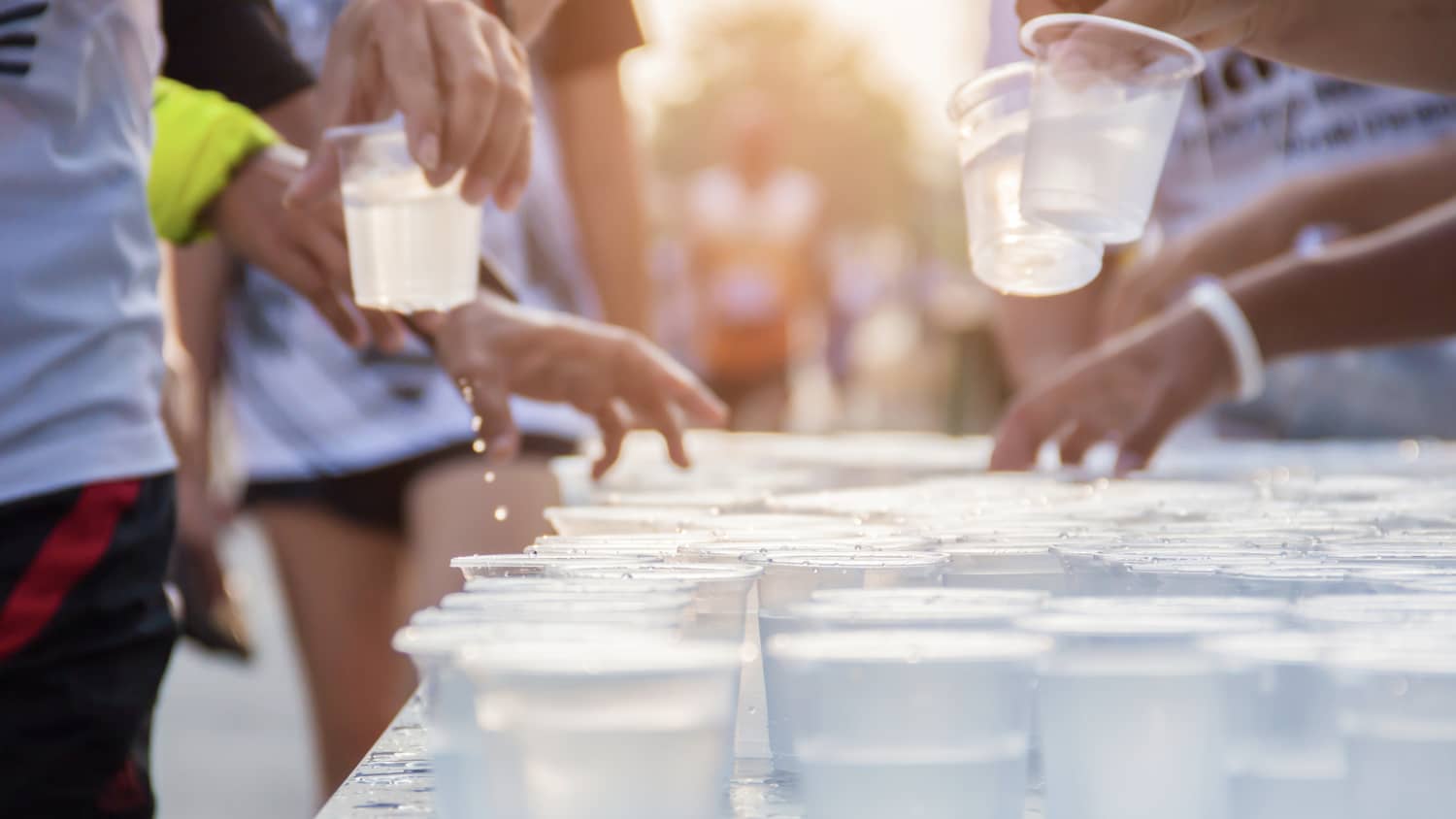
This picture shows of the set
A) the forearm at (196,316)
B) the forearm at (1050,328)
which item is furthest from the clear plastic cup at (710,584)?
the forearm at (1050,328)

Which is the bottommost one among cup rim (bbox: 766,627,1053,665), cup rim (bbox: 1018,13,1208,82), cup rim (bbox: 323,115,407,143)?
cup rim (bbox: 766,627,1053,665)

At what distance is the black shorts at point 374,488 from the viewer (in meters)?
2.56

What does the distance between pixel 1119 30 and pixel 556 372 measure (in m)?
0.92

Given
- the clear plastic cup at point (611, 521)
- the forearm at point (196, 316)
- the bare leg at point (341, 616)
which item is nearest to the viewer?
the clear plastic cup at point (611, 521)

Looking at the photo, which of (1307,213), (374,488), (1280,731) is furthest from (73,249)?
(1307,213)

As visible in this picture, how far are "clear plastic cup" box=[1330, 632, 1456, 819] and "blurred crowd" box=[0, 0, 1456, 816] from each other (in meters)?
0.63

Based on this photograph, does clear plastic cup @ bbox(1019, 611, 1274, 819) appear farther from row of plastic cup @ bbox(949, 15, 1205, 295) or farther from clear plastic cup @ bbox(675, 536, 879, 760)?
row of plastic cup @ bbox(949, 15, 1205, 295)

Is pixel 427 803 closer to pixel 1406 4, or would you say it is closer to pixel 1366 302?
pixel 1406 4

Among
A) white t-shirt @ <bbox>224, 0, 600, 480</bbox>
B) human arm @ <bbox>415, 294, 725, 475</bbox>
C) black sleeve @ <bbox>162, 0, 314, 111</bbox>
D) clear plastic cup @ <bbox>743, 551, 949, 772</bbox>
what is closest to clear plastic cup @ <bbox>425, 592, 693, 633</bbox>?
clear plastic cup @ <bbox>743, 551, 949, 772</bbox>

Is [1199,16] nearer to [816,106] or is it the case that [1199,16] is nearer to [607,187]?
[607,187]

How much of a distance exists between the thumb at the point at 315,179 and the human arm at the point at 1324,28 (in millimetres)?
690

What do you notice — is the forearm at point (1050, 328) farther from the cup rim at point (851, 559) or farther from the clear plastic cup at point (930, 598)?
the clear plastic cup at point (930, 598)

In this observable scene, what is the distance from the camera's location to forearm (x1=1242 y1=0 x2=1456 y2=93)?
112 cm

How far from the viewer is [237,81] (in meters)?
1.68
